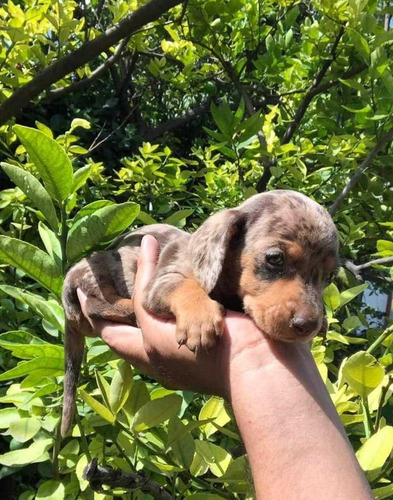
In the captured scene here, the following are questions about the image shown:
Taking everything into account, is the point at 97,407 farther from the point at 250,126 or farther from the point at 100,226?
the point at 250,126

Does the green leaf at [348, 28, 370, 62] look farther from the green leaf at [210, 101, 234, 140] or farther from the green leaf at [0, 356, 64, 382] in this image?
the green leaf at [0, 356, 64, 382]

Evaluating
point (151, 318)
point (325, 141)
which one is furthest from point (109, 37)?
point (325, 141)

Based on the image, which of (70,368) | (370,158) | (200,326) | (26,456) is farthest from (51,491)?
(370,158)

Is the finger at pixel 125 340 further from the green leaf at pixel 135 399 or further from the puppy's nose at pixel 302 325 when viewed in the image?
the puppy's nose at pixel 302 325

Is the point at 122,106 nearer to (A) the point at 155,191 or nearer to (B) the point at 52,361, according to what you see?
(A) the point at 155,191

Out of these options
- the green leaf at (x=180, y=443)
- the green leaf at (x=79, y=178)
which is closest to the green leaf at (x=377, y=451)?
the green leaf at (x=180, y=443)

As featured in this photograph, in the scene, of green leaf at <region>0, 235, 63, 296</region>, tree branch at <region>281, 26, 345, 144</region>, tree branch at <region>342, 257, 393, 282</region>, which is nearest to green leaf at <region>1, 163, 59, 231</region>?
green leaf at <region>0, 235, 63, 296</region>
